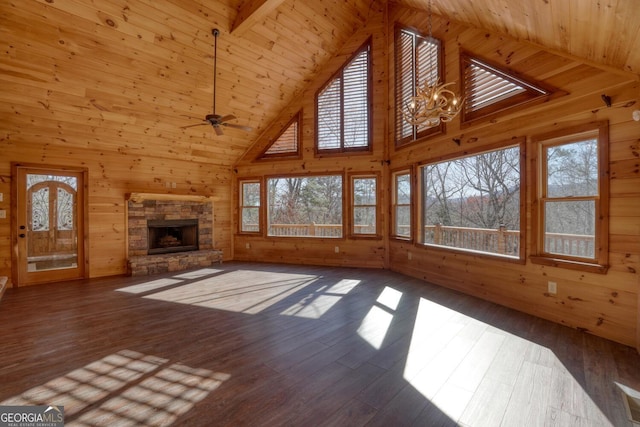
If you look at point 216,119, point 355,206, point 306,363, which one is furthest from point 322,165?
point 306,363

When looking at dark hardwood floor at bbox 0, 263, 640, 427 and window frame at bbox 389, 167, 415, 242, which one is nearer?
dark hardwood floor at bbox 0, 263, 640, 427

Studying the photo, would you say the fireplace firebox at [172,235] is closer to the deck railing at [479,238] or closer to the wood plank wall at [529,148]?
the wood plank wall at [529,148]

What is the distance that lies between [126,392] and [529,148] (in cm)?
476

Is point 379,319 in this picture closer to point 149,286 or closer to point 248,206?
point 149,286

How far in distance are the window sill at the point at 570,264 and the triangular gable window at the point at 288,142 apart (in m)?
5.02

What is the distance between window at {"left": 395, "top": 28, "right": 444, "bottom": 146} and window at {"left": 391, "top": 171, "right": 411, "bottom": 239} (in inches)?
28.3

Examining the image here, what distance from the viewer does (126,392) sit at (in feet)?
6.55

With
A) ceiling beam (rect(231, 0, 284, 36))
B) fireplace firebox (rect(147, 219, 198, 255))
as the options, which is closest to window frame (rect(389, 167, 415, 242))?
ceiling beam (rect(231, 0, 284, 36))

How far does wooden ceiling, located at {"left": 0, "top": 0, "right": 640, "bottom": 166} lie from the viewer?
9.40 feet

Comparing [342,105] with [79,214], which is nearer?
[79,214]

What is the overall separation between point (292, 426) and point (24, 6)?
5197mm

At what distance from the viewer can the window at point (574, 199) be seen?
9.59 ft

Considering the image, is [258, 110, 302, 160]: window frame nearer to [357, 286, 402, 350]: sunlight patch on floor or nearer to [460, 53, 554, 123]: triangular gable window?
[460, 53, 554, 123]: triangular gable window

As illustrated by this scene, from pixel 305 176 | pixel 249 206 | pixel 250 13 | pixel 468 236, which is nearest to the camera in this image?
pixel 250 13
